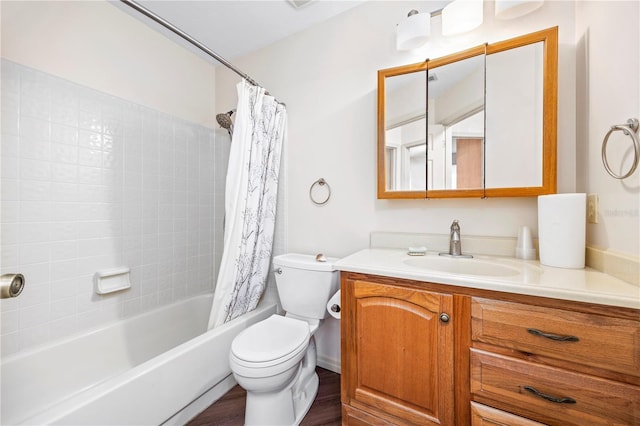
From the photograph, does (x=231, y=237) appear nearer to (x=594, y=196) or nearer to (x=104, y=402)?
(x=104, y=402)

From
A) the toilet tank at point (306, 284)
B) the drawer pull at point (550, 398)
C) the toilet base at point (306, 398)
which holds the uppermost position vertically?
the toilet tank at point (306, 284)

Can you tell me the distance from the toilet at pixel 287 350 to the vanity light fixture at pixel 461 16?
145cm

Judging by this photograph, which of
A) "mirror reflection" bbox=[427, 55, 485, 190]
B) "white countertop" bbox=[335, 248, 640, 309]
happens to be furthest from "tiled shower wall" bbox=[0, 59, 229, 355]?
"mirror reflection" bbox=[427, 55, 485, 190]

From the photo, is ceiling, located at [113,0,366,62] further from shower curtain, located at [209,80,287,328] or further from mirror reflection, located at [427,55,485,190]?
mirror reflection, located at [427,55,485,190]

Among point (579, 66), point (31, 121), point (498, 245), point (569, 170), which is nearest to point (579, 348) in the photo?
point (498, 245)

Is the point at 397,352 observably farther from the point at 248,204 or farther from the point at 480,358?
the point at 248,204

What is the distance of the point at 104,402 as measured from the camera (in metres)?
0.97

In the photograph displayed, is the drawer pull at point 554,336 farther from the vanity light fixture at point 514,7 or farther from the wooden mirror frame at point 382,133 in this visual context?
the vanity light fixture at point 514,7

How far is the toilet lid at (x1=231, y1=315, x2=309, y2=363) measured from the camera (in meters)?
1.20

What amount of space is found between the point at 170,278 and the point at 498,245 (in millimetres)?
2218

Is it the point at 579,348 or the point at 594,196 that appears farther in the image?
the point at 594,196

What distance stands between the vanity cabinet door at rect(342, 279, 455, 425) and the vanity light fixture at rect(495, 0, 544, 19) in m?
1.42

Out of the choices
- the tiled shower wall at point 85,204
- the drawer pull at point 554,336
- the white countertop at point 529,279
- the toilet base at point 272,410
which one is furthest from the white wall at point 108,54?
the drawer pull at point 554,336

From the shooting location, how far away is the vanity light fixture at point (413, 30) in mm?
1387
